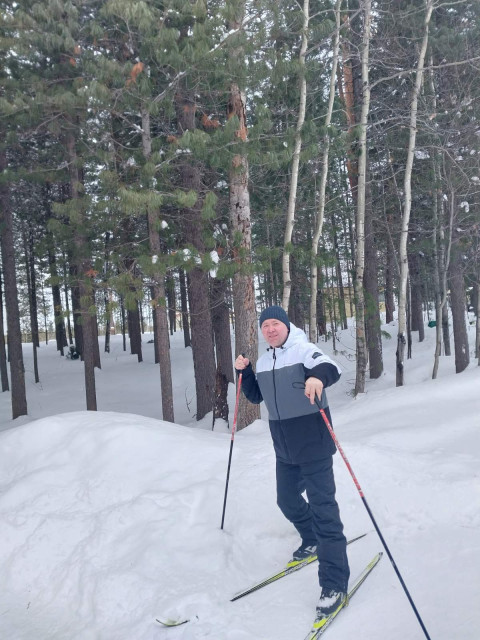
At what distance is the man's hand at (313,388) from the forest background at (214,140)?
Result: 564cm

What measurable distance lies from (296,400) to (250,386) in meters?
0.58

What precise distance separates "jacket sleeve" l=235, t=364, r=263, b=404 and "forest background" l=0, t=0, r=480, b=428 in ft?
15.9

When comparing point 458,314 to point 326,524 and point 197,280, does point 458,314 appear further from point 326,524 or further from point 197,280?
point 326,524

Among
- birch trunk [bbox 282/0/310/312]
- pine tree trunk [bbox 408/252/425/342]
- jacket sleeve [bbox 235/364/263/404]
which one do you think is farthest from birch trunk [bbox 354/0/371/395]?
pine tree trunk [bbox 408/252/425/342]

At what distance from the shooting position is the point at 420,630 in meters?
3.33

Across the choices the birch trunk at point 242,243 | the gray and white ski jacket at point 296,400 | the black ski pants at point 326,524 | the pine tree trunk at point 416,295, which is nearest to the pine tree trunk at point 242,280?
the birch trunk at point 242,243

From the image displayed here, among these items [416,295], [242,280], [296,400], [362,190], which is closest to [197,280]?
[242,280]

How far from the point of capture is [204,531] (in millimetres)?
4926

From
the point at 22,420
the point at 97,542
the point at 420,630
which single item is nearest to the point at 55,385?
the point at 22,420

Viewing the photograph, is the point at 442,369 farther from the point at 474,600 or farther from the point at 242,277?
the point at 474,600

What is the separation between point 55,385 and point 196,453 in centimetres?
1700

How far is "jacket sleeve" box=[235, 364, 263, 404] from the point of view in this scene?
4.34m

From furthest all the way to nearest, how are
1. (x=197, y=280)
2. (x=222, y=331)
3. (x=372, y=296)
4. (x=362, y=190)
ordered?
(x=222, y=331)
(x=372, y=296)
(x=197, y=280)
(x=362, y=190)

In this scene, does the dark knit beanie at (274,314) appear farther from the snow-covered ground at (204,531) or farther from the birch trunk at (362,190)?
the birch trunk at (362,190)
